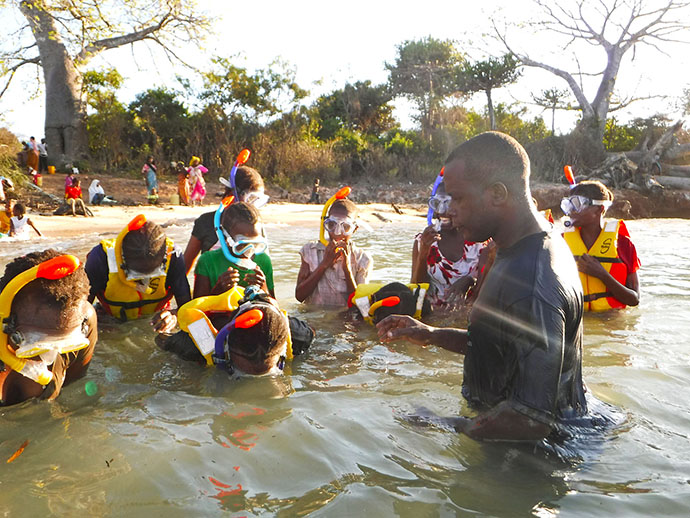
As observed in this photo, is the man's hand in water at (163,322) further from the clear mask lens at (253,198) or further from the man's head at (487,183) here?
the man's head at (487,183)

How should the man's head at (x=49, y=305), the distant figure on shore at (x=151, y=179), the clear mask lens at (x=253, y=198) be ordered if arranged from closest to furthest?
the man's head at (x=49, y=305) < the clear mask lens at (x=253, y=198) < the distant figure on shore at (x=151, y=179)

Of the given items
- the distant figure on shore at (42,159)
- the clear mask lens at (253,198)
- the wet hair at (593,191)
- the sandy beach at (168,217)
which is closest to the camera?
the clear mask lens at (253,198)

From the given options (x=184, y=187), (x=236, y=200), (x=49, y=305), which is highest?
(x=184, y=187)

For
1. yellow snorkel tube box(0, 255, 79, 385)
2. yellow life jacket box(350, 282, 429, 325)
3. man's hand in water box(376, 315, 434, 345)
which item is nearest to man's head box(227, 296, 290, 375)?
man's hand in water box(376, 315, 434, 345)

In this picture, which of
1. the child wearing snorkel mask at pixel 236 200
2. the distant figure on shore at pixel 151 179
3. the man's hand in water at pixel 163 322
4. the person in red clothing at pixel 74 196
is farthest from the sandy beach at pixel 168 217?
the man's hand in water at pixel 163 322

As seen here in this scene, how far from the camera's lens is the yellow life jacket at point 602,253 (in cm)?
535

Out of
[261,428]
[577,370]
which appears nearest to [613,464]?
[577,370]

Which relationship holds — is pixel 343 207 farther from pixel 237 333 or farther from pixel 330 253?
pixel 237 333

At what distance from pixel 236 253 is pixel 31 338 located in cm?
167

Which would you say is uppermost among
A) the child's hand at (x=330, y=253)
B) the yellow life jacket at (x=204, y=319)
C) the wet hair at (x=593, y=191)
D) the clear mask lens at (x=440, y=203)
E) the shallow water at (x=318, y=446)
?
the wet hair at (x=593, y=191)

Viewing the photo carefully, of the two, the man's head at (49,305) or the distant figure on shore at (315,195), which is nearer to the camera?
the man's head at (49,305)

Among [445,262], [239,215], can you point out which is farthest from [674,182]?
[239,215]

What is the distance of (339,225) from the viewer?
199 inches

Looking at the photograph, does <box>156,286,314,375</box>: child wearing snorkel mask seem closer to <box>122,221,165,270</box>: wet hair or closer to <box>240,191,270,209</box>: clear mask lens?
<box>122,221,165,270</box>: wet hair
